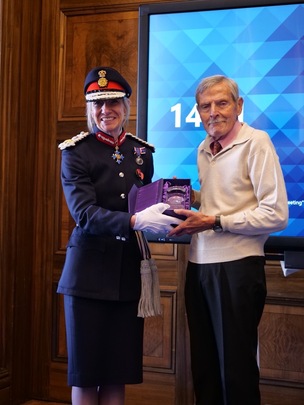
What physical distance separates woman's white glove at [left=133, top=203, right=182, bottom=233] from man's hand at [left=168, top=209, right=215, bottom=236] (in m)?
0.02

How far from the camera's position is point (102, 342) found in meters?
1.79

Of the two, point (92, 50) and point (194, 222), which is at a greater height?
point (92, 50)

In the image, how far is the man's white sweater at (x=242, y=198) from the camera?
5.22 ft

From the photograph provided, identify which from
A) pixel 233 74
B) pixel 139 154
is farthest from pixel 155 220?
pixel 233 74

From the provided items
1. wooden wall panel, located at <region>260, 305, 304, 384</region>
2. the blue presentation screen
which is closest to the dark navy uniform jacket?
the blue presentation screen

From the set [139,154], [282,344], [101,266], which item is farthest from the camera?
[282,344]

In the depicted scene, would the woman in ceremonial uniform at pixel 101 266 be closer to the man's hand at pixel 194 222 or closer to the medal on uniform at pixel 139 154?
the medal on uniform at pixel 139 154

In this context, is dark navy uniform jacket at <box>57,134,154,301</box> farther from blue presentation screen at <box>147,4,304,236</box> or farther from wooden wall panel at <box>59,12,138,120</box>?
wooden wall panel at <box>59,12,138,120</box>

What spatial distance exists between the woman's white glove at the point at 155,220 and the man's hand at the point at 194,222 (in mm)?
22

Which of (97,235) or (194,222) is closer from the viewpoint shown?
(194,222)

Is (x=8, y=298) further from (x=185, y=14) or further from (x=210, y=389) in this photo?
(x=185, y=14)

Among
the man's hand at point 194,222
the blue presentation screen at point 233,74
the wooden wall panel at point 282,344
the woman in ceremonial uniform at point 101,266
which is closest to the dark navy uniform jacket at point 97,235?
the woman in ceremonial uniform at point 101,266

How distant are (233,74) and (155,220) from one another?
0.87 meters

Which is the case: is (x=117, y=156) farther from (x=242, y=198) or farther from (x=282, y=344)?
(x=282, y=344)
